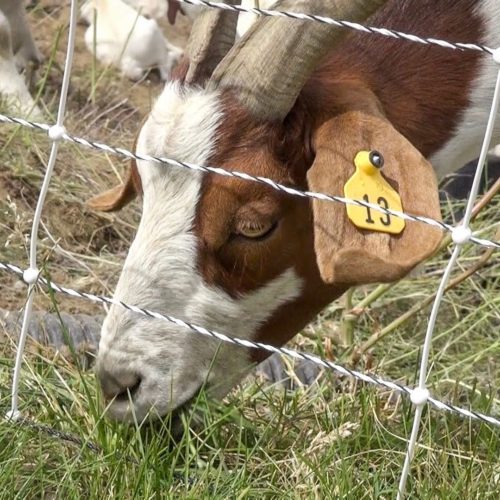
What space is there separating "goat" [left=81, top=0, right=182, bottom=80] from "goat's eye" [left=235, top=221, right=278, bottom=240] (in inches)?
118

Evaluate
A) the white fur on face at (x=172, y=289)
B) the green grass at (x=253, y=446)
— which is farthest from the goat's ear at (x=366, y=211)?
the green grass at (x=253, y=446)

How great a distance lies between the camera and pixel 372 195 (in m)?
2.65

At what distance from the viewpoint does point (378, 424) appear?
3.06 m

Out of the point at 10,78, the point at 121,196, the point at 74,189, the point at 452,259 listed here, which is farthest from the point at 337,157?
the point at 10,78

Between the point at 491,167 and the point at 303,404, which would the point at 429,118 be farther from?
the point at 491,167

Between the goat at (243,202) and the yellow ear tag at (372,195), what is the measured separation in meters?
0.03

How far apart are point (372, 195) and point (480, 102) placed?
66cm

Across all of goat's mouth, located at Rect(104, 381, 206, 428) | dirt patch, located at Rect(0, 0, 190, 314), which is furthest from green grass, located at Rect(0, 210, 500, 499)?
dirt patch, located at Rect(0, 0, 190, 314)

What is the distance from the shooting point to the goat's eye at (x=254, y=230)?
283 cm

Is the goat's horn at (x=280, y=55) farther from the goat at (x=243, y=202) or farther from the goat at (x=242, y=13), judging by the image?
the goat at (x=242, y=13)

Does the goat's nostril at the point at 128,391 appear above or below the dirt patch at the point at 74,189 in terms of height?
above

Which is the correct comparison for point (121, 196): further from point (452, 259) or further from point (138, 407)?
point (452, 259)

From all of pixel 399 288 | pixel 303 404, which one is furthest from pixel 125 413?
pixel 399 288

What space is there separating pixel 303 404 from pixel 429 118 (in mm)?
735
